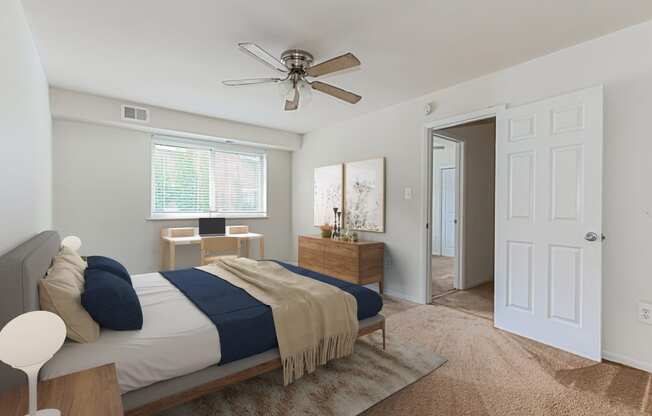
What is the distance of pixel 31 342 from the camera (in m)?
0.95

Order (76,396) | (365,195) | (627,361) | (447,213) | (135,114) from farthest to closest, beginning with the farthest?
(447,213) → (365,195) → (135,114) → (627,361) → (76,396)

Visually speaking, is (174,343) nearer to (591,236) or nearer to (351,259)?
(351,259)

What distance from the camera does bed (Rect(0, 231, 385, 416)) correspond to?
1322 mm

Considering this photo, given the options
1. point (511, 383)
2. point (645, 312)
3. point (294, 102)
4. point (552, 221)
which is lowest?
point (511, 383)

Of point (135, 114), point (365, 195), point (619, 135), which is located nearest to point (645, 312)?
point (619, 135)

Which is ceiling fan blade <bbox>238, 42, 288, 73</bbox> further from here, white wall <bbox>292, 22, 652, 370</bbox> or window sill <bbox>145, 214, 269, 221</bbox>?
window sill <bbox>145, 214, 269, 221</bbox>

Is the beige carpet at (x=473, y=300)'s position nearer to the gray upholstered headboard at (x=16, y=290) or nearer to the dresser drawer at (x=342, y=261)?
the dresser drawer at (x=342, y=261)

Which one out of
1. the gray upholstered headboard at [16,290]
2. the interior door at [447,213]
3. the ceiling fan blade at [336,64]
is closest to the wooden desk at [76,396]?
the gray upholstered headboard at [16,290]

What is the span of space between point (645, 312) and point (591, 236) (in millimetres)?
612

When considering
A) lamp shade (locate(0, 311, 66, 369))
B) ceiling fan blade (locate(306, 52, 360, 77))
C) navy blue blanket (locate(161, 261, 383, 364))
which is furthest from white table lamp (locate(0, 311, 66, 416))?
ceiling fan blade (locate(306, 52, 360, 77))

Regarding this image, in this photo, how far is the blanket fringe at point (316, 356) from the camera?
196 centimetres

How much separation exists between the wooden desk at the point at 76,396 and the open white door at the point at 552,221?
3.02 meters

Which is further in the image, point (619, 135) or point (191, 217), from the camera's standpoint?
point (191, 217)

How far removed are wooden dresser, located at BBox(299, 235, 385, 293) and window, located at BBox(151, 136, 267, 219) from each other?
1715 mm
